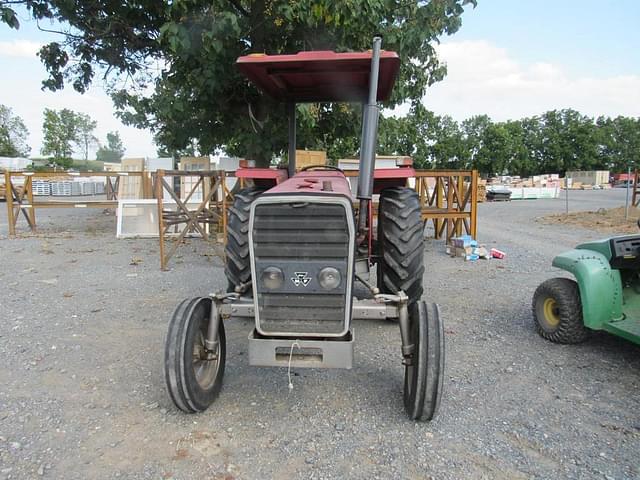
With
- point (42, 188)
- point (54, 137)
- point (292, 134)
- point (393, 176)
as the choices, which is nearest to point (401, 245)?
point (393, 176)

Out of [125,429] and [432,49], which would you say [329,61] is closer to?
[125,429]

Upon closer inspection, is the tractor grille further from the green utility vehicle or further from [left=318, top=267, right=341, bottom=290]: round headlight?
the green utility vehicle

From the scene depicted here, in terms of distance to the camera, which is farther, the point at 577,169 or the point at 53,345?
the point at 577,169

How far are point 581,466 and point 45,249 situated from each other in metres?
10.1

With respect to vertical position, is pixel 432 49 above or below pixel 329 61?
above

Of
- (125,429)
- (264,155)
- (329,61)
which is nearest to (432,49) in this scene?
(264,155)

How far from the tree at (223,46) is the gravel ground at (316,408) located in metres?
3.93

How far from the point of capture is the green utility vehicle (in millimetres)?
3879

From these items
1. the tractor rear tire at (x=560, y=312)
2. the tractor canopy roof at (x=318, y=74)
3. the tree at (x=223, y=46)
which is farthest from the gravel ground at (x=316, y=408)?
the tree at (x=223, y=46)

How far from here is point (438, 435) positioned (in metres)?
2.85

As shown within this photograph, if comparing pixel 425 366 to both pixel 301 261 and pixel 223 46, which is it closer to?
pixel 301 261

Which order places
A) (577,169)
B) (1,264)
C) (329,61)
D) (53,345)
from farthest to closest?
1. (577,169)
2. (1,264)
3. (53,345)
4. (329,61)

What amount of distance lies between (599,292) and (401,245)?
65.4 inches

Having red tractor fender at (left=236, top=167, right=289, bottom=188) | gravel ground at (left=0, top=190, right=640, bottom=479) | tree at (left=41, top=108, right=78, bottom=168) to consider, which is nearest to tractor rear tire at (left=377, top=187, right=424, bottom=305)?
gravel ground at (left=0, top=190, right=640, bottom=479)
